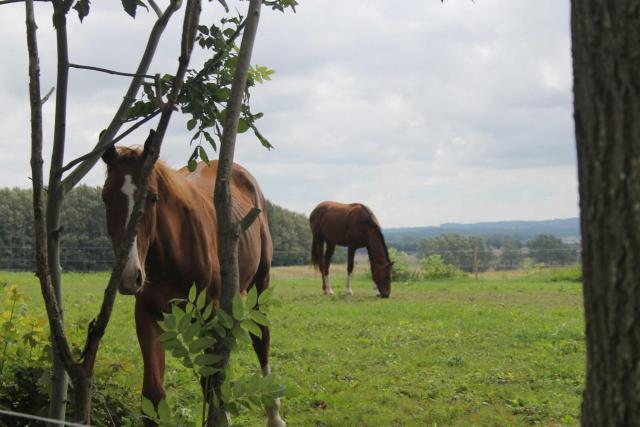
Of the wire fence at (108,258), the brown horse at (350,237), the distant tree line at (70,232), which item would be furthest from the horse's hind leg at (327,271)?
the distant tree line at (70,232)

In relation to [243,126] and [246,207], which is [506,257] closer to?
Answer: [246,207]

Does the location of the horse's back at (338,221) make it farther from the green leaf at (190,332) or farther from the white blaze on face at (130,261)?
the green leaf at (190,332)

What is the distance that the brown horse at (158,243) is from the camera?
11.3 ft

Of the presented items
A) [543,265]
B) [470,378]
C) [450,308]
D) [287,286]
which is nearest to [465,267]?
[543,265]

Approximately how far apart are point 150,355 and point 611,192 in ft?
10.0

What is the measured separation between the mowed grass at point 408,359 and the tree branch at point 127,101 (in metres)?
1.04

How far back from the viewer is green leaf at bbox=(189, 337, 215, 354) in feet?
6.99

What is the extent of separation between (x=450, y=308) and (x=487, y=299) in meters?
2.47

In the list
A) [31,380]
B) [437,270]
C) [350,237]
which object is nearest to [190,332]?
[31,380]

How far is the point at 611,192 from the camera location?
1.43 meters

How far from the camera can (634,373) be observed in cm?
142

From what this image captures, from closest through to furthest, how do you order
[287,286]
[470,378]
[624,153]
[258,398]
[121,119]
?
1. [624,153]
2. [258,398]
3. [121,119]
4. [470,378]
5. [287,286]

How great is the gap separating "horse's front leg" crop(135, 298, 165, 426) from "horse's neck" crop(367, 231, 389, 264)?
11.6 meters

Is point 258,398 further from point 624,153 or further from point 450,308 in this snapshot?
point 450,308
